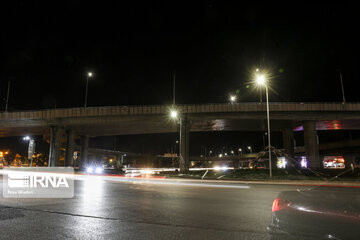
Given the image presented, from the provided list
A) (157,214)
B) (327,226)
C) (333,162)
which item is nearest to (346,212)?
(327,226)

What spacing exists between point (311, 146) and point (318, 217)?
47433 mm

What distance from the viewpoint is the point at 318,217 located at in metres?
3.62

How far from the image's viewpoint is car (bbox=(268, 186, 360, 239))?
337cm

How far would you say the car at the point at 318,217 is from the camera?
11.1 feet

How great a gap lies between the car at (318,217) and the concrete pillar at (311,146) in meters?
46.4

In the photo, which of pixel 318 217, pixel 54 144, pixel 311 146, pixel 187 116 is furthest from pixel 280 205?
pixel 54 144

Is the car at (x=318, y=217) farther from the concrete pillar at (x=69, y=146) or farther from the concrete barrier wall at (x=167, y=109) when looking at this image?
the concrete pillar at (x=69, y=146)

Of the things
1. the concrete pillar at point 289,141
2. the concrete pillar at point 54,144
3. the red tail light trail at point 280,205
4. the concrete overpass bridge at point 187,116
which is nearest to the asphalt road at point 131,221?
the red tail light trail at point 280,205

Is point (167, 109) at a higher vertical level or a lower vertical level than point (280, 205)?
higher

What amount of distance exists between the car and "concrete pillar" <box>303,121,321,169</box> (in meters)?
46.4

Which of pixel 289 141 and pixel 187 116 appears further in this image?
pixel 289 141

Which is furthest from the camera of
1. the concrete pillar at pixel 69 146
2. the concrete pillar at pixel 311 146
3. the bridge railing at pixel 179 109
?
the concrete pillar at pixel 69 146

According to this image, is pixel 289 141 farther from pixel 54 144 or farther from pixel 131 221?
pixel 131 221

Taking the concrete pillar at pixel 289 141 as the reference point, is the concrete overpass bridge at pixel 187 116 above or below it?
above
